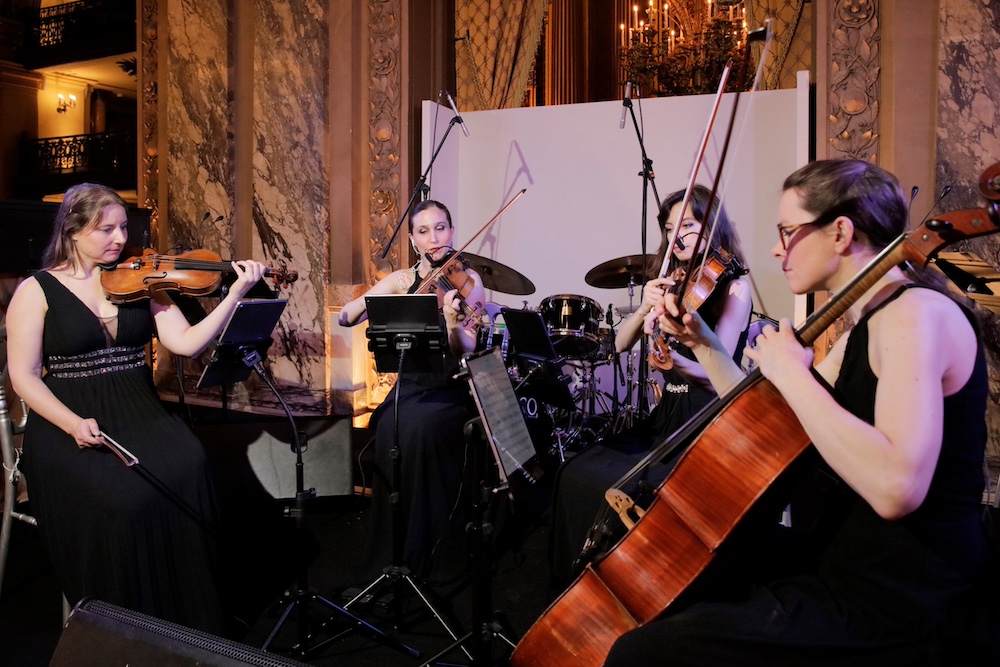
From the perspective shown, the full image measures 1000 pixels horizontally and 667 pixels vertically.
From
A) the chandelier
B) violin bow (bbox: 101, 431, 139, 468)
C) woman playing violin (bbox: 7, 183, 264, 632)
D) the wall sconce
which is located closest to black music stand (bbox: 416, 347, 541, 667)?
woman playing violin (bbox: 7, 183, 264, 632)

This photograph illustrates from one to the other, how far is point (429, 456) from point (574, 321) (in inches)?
58.1

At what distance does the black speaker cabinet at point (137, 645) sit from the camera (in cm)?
135

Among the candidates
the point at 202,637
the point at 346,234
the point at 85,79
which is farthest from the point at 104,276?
the point at 85,79

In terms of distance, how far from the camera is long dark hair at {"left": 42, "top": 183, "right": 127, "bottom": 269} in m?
2.68

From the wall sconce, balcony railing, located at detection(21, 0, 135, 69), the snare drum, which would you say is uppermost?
balcony railing, located at detection(21, 0, 135, 69)

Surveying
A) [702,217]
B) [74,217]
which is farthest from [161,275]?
[702,217]

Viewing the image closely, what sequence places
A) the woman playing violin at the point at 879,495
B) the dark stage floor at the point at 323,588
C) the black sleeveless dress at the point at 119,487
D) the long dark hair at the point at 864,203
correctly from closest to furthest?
the woman playing violin at the point at 879,495 → the long dark hair at the point at 864,203 → the black sleeveless dress at the point at 119,487 → the dark stage floor at the point at 323,588

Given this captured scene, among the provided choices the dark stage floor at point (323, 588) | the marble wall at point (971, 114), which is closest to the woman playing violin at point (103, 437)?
the dark stage floor at point (323, 588)

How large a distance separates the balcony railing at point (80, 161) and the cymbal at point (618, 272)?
10.4 metres

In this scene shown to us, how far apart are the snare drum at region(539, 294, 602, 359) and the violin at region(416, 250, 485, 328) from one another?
2.87 feet

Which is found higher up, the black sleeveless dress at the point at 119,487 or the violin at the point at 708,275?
the violin at the point at 708,275

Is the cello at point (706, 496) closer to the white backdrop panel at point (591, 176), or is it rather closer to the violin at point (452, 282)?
the violin at point (452, 282)

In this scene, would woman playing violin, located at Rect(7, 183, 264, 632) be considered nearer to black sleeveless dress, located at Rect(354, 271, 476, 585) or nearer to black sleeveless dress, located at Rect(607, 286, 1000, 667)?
black sleeveless dress, located at Rect(354, 271, 476, 585)

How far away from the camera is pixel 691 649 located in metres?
1.32
